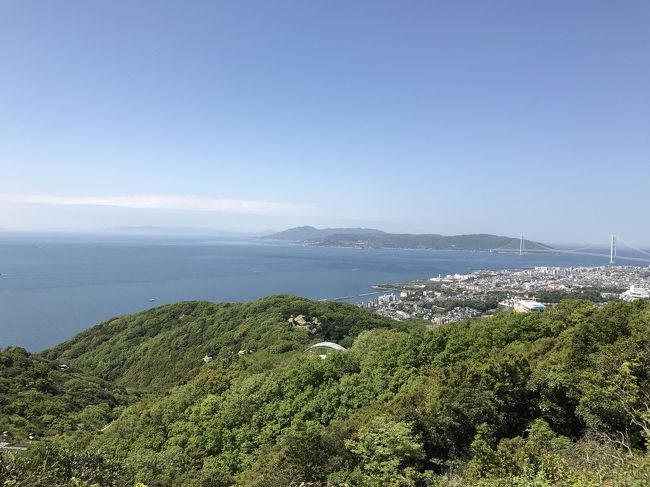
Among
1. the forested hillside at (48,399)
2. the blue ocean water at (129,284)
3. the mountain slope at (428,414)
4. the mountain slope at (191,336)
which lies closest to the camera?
the mountain slope at (428,414)

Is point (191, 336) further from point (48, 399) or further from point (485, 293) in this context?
point (485, 293)

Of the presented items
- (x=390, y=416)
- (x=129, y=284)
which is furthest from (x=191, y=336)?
(x=129, y=284)

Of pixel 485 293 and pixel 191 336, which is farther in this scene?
pixel 485 293

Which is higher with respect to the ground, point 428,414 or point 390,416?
point 428,414

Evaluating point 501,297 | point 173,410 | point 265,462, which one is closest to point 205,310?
point 173,410

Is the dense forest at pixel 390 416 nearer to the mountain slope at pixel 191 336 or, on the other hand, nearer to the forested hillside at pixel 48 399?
the forested hillside at pixel 48 399

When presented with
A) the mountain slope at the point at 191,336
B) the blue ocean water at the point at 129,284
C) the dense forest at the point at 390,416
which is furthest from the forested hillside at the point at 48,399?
the blue ocean water at the point at 129,284

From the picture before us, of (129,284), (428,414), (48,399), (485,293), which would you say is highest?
(428,414)
